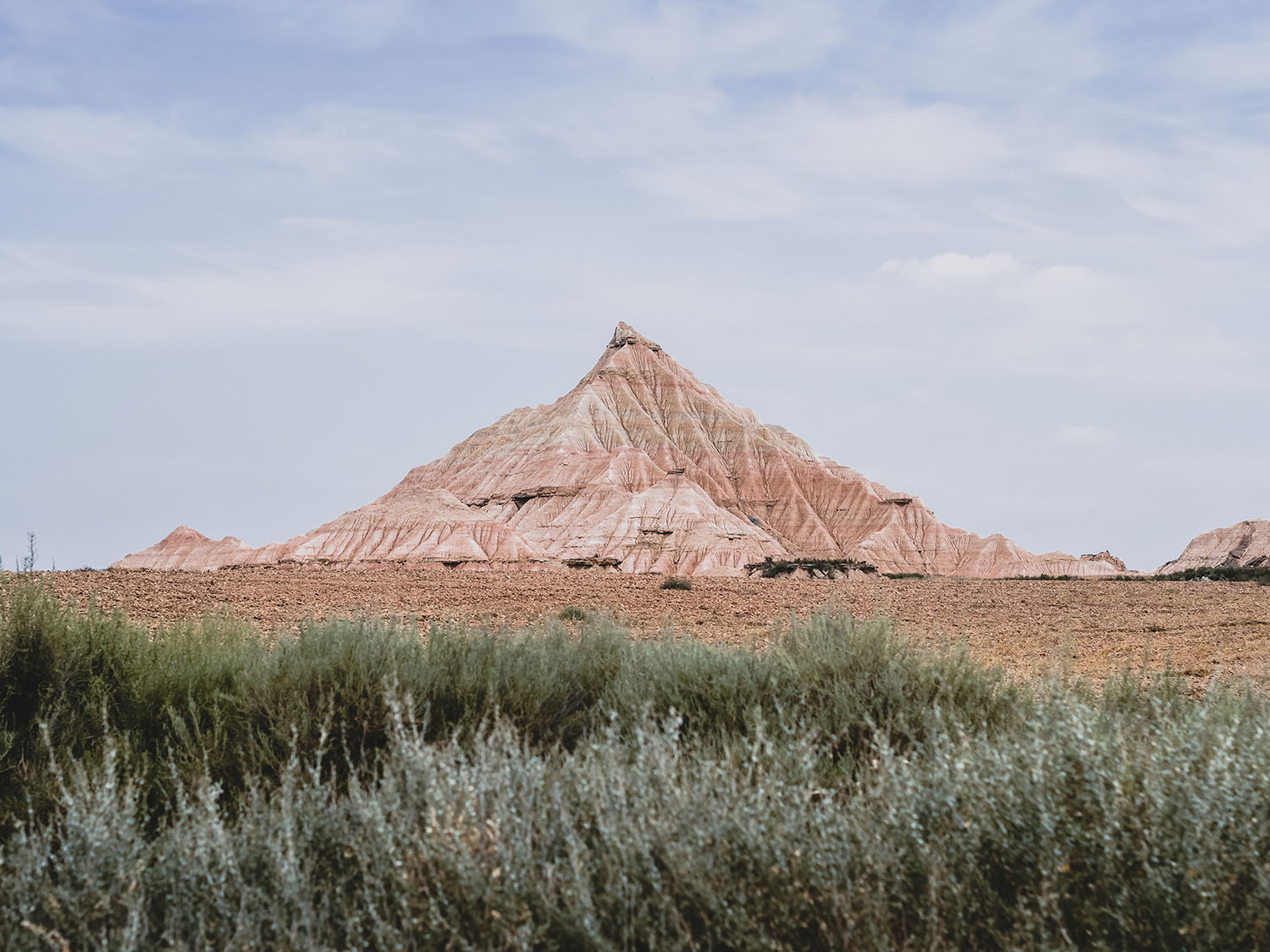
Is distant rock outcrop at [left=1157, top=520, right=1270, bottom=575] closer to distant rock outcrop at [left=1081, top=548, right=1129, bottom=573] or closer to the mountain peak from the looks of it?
distant rock outcrop at [left=1081, top=548, right=1129, bottom=573]

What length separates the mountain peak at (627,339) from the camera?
120 m

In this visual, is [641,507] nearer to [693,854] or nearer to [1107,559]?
[1107,559]

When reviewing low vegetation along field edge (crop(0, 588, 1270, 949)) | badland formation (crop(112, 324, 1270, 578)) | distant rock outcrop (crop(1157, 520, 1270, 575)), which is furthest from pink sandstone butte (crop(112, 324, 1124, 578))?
low vegetation along field edge (crop(0, 588, 1270, 949))

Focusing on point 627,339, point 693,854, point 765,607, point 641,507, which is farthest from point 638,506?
point 693,854

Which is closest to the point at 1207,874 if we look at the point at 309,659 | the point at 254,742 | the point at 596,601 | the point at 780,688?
the point at 780,688

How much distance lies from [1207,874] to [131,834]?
376 centimetres

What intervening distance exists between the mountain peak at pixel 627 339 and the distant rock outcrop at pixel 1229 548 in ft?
202

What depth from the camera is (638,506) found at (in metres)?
79.2

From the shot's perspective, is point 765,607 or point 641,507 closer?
point 765,607

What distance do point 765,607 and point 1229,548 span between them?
303 ft

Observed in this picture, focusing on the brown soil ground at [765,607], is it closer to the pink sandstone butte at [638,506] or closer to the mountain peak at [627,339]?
the pink sandstone butte at [638,506]

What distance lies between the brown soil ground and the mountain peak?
92.9m

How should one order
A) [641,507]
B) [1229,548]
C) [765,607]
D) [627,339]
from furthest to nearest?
[627,339], [1229,548], [641,507], [765,607]

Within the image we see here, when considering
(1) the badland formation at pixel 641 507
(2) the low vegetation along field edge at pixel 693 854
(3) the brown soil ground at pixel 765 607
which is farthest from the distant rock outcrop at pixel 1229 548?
(2) the low vegetation along field edge at pixel 693 854
